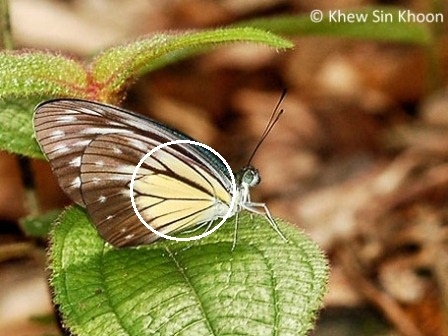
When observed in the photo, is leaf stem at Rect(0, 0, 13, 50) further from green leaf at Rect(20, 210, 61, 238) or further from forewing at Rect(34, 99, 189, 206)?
forewing at Rect(34, 99, 189, 206)

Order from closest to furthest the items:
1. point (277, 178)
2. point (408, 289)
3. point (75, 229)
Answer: point (75, 229) → point (408, 289) → point (277, 178)

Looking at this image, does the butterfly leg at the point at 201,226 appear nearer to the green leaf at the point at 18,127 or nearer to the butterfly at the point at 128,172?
the butterfly at the point at 128,172

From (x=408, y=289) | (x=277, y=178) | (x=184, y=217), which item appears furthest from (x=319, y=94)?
(x=184, y=217)

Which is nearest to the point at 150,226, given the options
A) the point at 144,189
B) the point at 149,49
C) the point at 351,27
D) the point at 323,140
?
the point at 144,189

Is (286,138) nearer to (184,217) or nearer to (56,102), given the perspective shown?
(184,217)

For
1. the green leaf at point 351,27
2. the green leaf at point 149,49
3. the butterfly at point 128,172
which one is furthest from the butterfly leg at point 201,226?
the green leaf at point 351,27

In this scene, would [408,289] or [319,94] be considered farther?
[319,94]

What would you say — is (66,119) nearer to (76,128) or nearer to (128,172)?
(76,128)
